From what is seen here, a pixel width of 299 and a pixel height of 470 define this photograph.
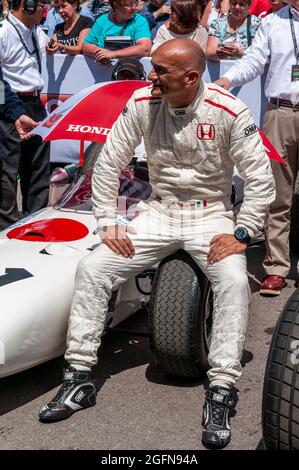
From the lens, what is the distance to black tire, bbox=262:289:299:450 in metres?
2.88

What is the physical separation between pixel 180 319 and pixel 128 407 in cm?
49

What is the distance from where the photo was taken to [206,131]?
4.04 meters

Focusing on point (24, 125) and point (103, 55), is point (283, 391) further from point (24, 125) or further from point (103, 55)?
point (103, 55)

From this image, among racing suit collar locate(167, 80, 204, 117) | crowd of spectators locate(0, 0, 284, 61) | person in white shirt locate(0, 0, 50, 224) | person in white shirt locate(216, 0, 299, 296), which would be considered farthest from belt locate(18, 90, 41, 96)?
racing suit collar locate(167, 80, 204, 117)

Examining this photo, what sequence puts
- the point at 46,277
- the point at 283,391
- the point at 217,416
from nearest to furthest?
the point at 283,391 < the point at 217,416 < the point at 46,277

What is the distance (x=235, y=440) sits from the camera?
3.51 m

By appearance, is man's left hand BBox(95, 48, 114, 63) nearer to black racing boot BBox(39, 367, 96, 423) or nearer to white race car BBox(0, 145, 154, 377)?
white race car BBox(0, 145, 154, 377)

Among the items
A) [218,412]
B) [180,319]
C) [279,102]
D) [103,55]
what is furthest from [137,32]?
[218,412]

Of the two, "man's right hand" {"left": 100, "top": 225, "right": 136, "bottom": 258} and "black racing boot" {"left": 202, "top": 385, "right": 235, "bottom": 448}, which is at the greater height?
"man's right hand" {"left": 100, "top": 225, "right": 136, "bottom": 258}

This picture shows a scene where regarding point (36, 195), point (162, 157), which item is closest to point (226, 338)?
point (162, 157)

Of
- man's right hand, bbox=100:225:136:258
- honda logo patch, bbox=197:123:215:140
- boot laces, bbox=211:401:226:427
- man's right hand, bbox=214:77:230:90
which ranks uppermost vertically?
man's right hand, bbox=214:77:230:90
